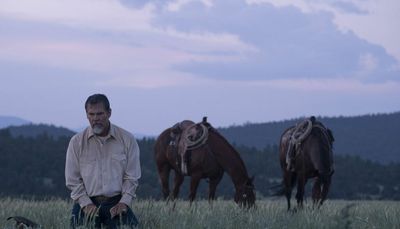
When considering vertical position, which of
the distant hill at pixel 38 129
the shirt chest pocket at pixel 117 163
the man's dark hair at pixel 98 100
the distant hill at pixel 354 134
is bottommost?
the shirt chest pocket at pixel 117 163

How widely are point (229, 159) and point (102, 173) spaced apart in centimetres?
776

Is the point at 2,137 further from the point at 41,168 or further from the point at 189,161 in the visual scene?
the point at 189,161

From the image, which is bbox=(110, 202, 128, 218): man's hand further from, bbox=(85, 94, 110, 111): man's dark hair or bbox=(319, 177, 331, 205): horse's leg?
bbox=(319, 177, 331, 205): horse's leg

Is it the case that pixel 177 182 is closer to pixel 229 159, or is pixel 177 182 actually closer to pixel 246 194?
pixel 229 159

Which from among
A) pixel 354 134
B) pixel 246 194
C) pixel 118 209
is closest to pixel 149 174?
pixel 246 194

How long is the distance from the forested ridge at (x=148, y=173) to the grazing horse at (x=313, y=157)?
18.4 meters

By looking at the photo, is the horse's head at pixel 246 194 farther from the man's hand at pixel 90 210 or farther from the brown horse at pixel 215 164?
the man's hand at pixel 90 210

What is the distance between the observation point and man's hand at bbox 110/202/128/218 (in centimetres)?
990

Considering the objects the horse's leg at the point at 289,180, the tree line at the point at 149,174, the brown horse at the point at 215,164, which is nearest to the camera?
the brown horse at the point at 215,164

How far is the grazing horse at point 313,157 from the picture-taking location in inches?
689

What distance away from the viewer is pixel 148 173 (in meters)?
42.9

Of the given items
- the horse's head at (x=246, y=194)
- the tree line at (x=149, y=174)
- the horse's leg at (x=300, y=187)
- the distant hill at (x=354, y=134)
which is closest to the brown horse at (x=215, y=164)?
the horse's head at (x=246, y=194)

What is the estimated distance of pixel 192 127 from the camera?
18422 mm

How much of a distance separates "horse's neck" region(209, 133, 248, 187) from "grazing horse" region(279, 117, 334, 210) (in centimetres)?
104
